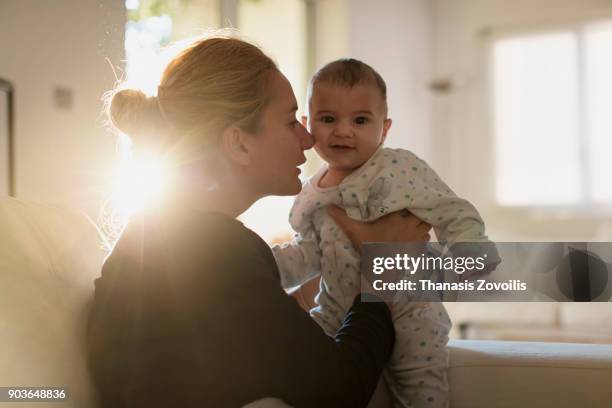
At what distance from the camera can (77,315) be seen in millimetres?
1004

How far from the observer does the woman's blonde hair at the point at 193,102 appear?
1100 millimetres

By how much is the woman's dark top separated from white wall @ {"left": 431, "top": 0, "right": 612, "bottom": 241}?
17.8 feet

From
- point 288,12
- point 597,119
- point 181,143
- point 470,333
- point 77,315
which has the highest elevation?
point 288,12

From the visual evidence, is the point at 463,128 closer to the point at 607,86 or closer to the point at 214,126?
the point at 607,86

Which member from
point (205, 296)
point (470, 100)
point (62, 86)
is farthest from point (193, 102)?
point (470, 100)

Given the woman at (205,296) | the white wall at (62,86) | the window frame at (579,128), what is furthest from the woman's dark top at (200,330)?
the window frame at (579,128)

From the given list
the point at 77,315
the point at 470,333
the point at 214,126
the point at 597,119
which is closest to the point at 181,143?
the point at 214,126

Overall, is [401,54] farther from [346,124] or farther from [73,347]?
[73,347]

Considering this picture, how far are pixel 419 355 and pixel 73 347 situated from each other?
2.08 ft

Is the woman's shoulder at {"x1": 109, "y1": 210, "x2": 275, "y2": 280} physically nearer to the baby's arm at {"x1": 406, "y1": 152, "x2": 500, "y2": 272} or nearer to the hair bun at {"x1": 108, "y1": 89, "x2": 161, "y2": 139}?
the hair bun at {"x1": 108, "y1": 89, "x2": 161, "y2": 139}

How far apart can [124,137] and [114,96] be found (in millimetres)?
110
